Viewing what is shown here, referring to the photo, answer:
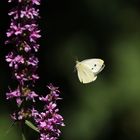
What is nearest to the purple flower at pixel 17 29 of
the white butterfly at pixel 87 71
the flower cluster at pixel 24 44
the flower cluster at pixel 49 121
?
the flower cluster at pixel 24 44

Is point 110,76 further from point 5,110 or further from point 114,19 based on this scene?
point 5,110

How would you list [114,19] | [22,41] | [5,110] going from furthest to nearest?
1. [114,19]
2. [5,110]
3. [22,41]

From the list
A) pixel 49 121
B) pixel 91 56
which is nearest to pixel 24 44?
pixel 49 121

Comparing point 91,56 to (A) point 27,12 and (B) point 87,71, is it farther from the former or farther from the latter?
(A) point 27,12

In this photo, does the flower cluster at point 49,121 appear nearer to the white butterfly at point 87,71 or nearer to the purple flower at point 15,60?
the purple flower at point 15,60

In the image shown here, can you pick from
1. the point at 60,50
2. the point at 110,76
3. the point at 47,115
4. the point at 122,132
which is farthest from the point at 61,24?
the point at 47,115
